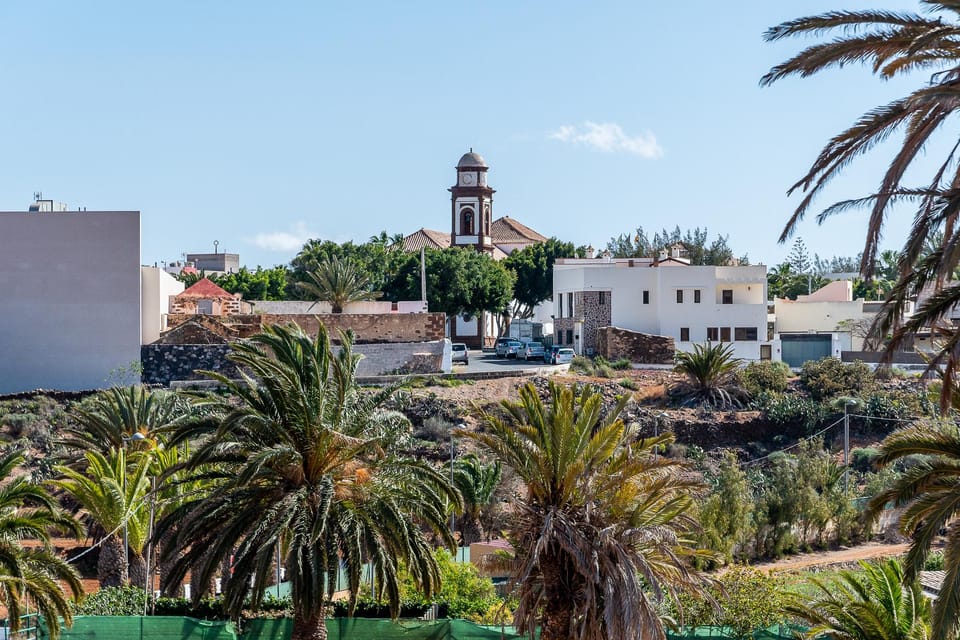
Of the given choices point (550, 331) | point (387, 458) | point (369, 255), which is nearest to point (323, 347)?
point (387, 458)

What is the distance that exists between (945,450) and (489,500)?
2458cm

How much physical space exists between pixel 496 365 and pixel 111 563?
99.0ft

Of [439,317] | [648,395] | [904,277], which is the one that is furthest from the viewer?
[439,317]

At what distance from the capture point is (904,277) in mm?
13172

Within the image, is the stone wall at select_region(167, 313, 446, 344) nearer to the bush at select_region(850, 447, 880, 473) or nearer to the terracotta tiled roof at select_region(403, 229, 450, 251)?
→ the bush at select_region(850, 447, 880, 473)

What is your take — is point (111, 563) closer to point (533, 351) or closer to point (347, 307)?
point (533, 351)

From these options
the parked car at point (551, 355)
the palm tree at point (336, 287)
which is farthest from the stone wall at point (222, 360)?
the palm tree at point (336, 287)

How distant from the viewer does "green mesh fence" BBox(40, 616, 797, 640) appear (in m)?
21.1

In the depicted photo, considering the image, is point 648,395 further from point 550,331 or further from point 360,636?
point 360,636

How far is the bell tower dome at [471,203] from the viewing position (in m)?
89.9

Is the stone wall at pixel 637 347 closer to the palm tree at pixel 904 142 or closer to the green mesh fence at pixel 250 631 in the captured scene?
the green mesh fence at pixel 250 631

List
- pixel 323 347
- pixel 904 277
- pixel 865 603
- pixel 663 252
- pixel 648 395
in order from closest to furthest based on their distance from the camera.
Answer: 1. pixel 904 277
2. pixel 865 603
3. pixel 323 347
4. pixel 648 395
5. pixel 663 252

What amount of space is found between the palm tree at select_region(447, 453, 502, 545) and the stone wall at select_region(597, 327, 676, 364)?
2204 centimetres

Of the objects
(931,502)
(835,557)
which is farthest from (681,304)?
(931,502)
